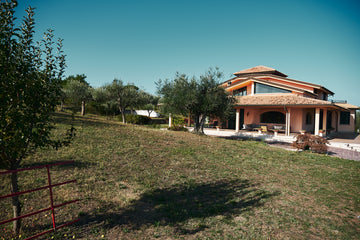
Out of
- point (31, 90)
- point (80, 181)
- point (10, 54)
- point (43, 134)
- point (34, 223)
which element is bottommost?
point (34, 223)

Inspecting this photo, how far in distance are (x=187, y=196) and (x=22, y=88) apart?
14.4 ft

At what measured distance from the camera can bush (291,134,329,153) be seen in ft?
40.6

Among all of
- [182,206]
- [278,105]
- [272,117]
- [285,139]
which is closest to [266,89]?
[272,117]

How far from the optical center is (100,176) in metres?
6.13

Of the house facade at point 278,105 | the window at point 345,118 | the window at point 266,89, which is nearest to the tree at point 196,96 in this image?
the house facade at point 278,105

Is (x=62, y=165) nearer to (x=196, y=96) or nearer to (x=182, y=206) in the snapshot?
(x=182, y=206)

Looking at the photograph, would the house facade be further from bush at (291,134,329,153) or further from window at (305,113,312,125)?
bush at (291,134,329,153)

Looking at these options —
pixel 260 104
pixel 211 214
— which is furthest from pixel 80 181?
pixel 260 104

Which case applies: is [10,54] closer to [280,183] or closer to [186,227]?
[186,227]

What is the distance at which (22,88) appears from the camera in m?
3.05

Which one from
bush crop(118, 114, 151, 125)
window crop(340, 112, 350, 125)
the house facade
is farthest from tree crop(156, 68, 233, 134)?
window crop(340, 112, 350, 125)

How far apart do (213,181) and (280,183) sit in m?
2.43

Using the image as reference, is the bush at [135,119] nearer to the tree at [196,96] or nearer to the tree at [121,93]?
the tree at [121,93]

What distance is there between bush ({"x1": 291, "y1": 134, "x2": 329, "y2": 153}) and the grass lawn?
3170 mm
